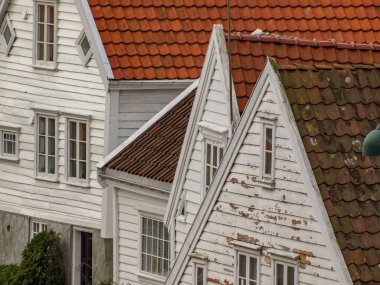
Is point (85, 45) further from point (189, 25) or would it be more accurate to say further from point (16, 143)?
point (16, 143)

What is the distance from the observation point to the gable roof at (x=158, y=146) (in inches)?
1861

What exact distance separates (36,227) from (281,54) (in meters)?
14.5

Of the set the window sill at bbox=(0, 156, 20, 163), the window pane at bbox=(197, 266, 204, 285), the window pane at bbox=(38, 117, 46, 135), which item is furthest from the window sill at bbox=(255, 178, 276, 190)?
the window sill at bbox=(0, 156, 20, 163)

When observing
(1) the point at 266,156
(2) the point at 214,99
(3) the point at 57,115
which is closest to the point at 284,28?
(3) the point at 57,115

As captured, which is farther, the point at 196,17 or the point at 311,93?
the point at 196,17

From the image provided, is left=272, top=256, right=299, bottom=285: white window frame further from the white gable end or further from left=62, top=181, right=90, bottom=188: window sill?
left=62, top=181, right=90, bottom=188: window sill

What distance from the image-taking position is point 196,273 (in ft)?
132

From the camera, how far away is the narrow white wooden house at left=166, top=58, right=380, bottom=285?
36.3 metres

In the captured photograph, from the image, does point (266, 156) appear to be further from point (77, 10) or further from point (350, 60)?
point (77, 10)

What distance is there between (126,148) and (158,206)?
1.85m

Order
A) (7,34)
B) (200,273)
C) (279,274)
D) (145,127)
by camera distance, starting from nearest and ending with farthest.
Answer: (279,274)
(200,273)
(145,127)
(7,34)

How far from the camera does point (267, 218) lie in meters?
38.2

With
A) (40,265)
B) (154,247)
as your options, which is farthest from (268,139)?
(40,265)

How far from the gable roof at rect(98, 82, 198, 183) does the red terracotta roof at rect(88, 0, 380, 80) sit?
6.01 ft
